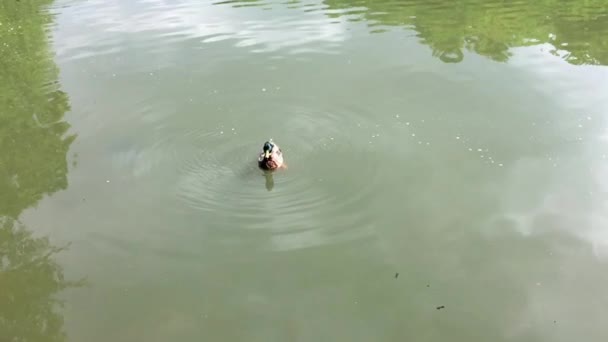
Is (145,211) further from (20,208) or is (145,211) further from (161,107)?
(161,107)

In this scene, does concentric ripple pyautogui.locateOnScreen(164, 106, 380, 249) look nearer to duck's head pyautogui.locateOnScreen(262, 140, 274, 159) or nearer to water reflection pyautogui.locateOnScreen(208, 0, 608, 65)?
duck's head pyautogui.locateOnScreen(262, 140, 274, 159)

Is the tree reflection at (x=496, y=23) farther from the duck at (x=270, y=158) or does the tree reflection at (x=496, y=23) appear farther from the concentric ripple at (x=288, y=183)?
the duck at (x=270, y=158)

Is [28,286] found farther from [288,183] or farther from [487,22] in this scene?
[487,22]

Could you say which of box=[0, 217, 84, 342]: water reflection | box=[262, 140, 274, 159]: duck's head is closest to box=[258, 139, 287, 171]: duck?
box=[262, 140, 274, 159]: duck's head

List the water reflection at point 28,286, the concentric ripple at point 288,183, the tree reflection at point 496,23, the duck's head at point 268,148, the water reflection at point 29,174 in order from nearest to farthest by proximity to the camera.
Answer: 1. the water reflection at point 28,286
2. the water reflection at point 29,174
3. the concentric ripple at point 288,183
4. the duck's head at point 268,148
5. the tree reflection at point 496,23

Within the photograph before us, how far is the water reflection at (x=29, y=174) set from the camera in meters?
6.97

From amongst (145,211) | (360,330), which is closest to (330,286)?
(360,330)

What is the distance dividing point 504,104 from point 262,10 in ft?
30.5

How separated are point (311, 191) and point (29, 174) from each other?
5.11 meters

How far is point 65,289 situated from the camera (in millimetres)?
7258

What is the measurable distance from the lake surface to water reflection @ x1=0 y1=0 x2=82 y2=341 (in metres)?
0.04

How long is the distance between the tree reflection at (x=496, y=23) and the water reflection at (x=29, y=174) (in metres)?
9.01

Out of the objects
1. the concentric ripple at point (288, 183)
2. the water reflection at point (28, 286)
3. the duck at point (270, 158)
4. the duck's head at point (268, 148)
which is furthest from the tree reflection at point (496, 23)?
the water reflection at point (28, 286)

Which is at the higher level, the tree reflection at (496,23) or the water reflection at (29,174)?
the tree reflection at (496,23)
